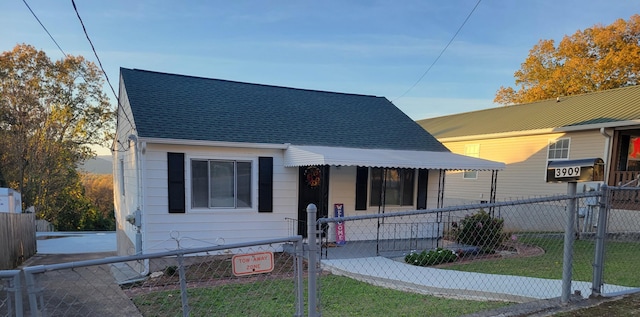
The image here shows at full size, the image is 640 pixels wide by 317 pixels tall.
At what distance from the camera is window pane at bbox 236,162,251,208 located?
829cm

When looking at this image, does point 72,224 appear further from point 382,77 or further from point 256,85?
point 382,77

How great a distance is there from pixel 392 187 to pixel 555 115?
348 inches

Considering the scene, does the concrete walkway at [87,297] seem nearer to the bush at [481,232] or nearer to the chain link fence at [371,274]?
the chain link fence at [371,274]

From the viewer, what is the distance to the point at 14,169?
69.2 ft

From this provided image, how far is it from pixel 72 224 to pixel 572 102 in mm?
31233

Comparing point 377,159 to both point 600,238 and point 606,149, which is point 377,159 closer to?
point 600,238

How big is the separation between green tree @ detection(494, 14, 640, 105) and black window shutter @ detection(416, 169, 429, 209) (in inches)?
734

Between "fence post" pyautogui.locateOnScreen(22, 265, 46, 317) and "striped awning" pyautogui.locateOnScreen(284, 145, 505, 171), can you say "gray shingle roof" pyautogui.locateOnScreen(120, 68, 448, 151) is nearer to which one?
"striped awning" pyautogui.locateOnScreen(284, 145, 505, 171)

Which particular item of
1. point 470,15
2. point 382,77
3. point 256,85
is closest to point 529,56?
point 382,77

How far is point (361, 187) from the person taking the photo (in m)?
9.41

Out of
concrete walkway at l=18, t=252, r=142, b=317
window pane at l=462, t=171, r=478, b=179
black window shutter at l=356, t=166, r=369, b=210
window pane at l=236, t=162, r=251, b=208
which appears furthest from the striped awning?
window pane at l=462, t=171, r=478, b=179

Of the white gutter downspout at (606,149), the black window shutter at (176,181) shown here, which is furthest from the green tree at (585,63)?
the black window shutter at (176,181)

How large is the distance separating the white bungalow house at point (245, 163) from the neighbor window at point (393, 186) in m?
0.03

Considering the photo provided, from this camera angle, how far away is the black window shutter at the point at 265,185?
835 centimetres
